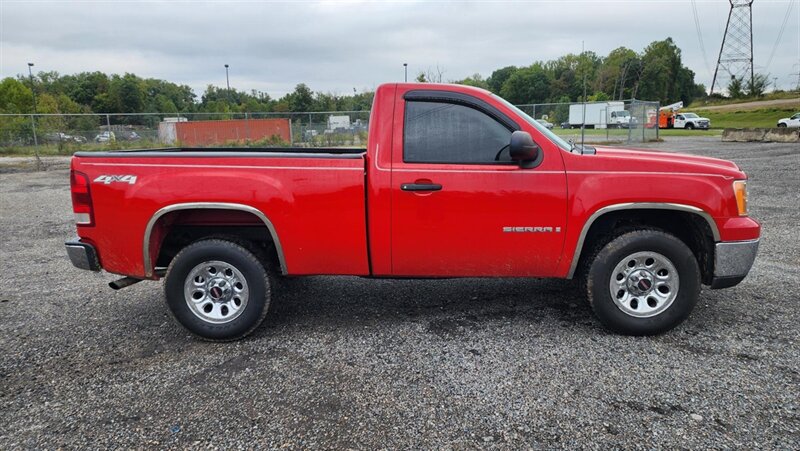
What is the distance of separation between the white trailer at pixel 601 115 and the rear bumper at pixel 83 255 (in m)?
28.7

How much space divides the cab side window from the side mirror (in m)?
0.18

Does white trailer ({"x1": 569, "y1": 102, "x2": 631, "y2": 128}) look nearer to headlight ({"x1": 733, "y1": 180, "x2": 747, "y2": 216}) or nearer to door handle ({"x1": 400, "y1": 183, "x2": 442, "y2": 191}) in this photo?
headlight ({"x1": 733, "y1": 180, "x2": 747, "y2": 216})

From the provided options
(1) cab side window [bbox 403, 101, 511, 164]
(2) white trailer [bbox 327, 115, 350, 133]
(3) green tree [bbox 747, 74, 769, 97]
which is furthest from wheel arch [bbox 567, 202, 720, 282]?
(3) green tree [bbox 747, 74, 769, 97]

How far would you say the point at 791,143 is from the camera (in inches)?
839

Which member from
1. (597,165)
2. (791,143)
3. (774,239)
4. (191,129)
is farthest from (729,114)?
(597,165)

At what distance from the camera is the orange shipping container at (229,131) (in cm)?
2797

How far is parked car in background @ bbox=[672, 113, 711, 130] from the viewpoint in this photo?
43625mm

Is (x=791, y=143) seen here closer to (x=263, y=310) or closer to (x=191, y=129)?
(x=263, y=310)

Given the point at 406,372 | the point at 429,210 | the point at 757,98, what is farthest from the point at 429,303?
the point at 757,98

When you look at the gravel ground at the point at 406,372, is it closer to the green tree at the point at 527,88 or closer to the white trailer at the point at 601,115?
the white trailer at the point at 601,115

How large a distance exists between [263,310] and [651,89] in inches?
4064

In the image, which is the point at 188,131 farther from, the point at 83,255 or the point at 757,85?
the point at 757,85

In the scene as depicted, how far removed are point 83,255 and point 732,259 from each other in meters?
4.90

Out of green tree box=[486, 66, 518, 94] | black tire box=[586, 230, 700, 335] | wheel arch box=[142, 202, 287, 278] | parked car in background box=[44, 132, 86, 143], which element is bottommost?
black tire box=[586, 230, 700, 335]
